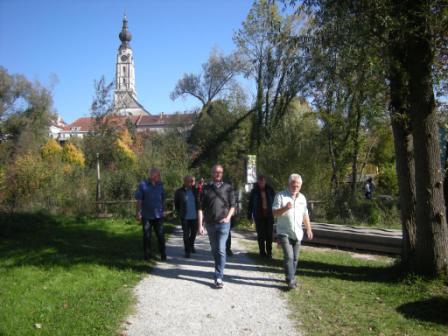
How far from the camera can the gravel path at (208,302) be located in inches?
191

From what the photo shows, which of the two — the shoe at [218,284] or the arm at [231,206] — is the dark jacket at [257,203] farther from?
the shoe at [218,284]

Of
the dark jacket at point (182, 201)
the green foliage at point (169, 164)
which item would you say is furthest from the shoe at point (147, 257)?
the green foliage at point (169, 164)

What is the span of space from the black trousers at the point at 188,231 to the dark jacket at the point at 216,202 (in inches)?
92.1

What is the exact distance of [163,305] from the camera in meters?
5.68

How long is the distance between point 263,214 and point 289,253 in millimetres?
2623

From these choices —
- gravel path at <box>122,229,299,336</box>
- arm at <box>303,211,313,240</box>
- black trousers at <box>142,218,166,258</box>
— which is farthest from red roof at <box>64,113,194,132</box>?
arm at <box>303,211,313,240</box>

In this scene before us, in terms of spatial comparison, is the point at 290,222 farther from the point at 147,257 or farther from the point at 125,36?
the point at 125,36

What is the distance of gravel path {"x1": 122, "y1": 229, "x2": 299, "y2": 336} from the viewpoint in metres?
4.86

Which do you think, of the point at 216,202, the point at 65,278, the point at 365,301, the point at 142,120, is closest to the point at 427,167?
the point at 365,301

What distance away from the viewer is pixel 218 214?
664cm

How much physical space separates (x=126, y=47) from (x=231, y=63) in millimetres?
98552

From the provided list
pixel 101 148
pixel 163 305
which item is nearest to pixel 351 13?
pixel 163 305

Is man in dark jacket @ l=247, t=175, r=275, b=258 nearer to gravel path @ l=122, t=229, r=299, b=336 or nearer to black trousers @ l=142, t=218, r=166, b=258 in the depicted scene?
gravel path @ l=122, t=229, r=299, b=336

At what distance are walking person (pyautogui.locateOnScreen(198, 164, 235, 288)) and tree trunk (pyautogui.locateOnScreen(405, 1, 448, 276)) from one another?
299 cm
